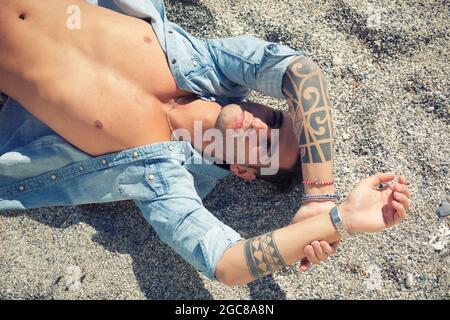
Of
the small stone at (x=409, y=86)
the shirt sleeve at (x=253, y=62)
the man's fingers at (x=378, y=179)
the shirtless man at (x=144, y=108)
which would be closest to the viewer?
the man's fingers at (x=378, y=179)

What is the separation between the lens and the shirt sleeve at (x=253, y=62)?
7.40ft

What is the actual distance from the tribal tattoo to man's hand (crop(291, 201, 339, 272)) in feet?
0.70

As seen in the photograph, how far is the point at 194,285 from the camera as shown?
2.36 m

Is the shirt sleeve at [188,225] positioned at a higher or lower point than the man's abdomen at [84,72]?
lower

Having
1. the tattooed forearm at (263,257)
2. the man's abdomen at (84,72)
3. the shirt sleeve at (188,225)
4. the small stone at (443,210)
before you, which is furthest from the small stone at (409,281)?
the man's abdomen at (84,72)

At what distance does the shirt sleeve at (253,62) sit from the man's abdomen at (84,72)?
356mm

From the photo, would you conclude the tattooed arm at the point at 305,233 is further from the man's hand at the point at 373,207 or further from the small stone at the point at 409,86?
the small stone at the point at 409,86

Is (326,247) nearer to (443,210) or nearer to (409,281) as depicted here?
(409,281)

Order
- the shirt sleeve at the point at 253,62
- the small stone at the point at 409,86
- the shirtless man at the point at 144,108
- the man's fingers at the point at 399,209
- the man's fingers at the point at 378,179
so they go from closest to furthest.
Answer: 1. the man's fingers at the point at 399,209
2. the man's fingers at the point at 378,179
3. the shirtless man at the point at 144,108
4. the shirt sleeve at the point at 253,62
5. the small stone at the point at 409,86

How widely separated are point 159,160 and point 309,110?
2.57 feet

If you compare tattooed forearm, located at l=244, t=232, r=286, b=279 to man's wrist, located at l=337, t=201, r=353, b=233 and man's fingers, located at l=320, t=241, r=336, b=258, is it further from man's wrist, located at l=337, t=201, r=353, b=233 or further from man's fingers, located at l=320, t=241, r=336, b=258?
man's wrist, located at l=337, t=201, r=353, b=233

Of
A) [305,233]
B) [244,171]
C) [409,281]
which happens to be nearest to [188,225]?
[244,171]

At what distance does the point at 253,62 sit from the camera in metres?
2.31

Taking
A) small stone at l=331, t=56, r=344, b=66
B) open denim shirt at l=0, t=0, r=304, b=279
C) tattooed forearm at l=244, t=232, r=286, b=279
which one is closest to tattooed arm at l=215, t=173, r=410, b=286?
tattooed forearm at l=244, t=232, r=286, b=279
